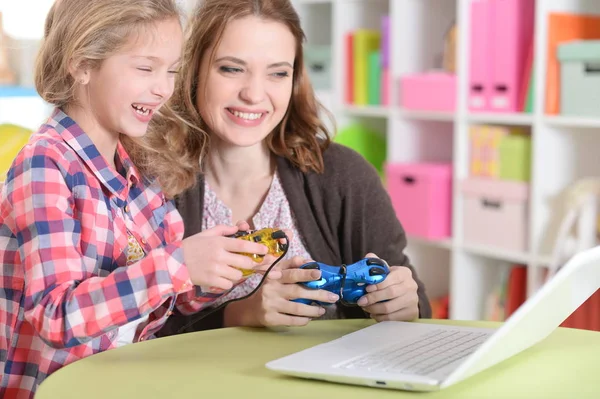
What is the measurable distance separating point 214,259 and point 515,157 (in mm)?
1839

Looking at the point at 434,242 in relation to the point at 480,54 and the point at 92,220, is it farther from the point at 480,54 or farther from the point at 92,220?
the point at 92,220

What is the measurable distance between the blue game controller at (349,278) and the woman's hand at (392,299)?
1 centimetres

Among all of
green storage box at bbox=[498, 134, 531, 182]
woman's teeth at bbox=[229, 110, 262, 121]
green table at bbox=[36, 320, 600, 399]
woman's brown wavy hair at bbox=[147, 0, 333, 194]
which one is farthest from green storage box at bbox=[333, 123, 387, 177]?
green table at bbox=[36, 320, 600, 399]

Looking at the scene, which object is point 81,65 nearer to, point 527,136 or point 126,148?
point 126,148

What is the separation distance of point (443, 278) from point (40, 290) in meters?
2.38

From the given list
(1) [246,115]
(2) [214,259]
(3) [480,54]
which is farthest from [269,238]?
(3) [480,54]

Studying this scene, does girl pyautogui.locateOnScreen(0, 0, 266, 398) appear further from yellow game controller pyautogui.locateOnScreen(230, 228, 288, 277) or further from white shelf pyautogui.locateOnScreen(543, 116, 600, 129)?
white shelf pyautogui.locateOnScreen(543, 116, 600, 129)

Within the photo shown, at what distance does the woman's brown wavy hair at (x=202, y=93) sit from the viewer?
1.65 meters

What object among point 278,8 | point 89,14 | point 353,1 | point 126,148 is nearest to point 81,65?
point 89,14

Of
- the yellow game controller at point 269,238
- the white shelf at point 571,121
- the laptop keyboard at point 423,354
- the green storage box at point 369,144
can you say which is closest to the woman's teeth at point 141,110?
the yellow game controller at point 269,238

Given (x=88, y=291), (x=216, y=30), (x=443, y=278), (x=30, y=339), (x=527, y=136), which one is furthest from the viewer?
(x=443, y=278)

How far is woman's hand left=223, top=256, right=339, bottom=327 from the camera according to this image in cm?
126

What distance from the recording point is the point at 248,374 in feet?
3.33

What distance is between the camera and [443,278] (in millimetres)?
3285
